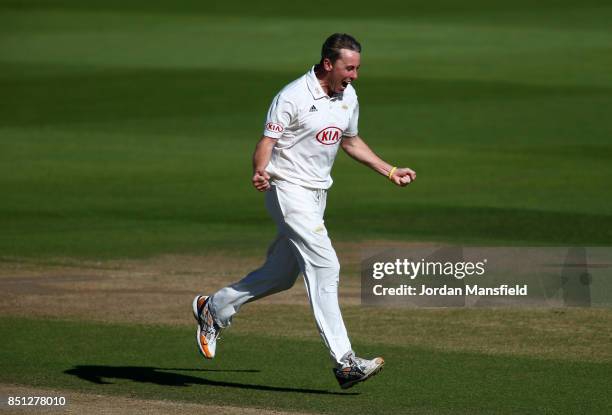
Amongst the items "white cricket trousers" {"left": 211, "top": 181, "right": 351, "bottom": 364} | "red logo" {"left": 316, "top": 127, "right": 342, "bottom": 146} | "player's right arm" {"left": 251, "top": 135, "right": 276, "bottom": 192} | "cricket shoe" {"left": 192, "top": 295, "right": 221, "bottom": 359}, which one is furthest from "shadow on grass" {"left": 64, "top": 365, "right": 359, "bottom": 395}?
"red logo" {"left": 316, "top": 127, "right": 342, "bottom": 146}

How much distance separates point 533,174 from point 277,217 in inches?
513

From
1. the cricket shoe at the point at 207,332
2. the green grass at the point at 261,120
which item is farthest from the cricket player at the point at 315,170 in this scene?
the green grass at the point at 261,120

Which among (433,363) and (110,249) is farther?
(110,249)

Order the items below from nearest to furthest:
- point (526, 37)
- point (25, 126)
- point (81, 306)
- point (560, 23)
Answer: point (81, 306) → point (25, 126) → point (526, 37) → point (560, 23)

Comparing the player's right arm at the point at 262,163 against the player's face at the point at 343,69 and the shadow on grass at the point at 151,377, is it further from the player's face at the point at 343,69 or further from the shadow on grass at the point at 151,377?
the shadow on grass at the point at 151,377

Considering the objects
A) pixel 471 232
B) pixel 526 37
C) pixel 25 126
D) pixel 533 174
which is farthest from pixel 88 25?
pixel 471 232

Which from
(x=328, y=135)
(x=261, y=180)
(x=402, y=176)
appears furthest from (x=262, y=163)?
(x=402, y=176)

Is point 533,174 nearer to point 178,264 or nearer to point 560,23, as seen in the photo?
point 178,264

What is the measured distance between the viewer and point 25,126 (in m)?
28.2

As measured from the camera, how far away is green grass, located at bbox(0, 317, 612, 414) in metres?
9.38

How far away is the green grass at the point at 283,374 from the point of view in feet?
30.8

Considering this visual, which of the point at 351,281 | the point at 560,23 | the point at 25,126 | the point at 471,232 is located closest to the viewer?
the point at 351,281

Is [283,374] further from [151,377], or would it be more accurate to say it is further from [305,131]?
[305,131]

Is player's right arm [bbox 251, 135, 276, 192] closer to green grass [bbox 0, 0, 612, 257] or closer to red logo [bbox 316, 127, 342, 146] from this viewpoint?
red logo [bbox 316, 127, 342, 146]
